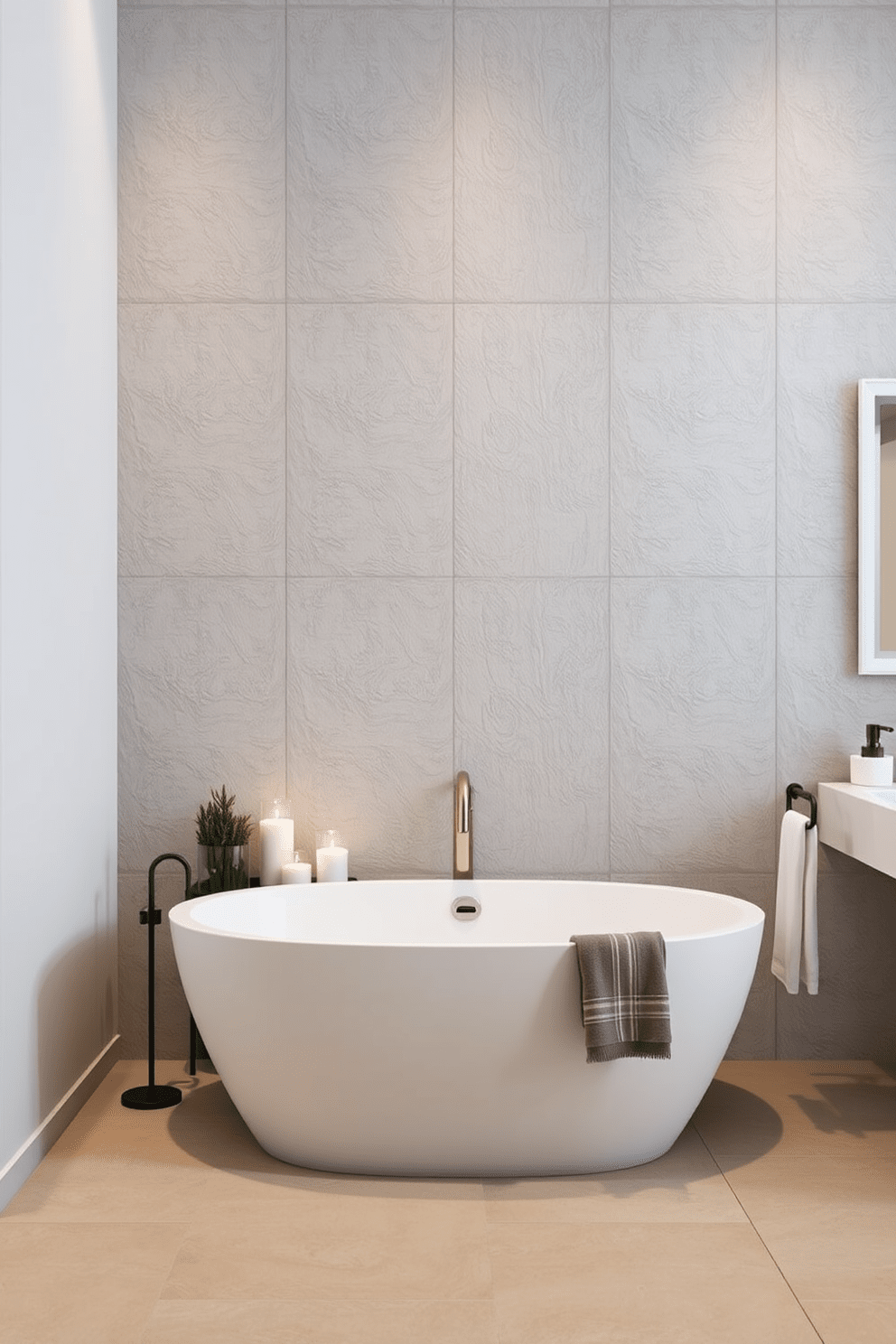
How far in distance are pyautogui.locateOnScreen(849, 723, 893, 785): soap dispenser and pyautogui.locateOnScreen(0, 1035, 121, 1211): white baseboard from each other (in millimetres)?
2124

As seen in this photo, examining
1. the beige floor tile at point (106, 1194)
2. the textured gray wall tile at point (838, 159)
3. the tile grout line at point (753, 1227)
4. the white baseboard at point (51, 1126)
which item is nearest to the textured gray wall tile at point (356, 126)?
the textured gray wall tile at point (838, 159)

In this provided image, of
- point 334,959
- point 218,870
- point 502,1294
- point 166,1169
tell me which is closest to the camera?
point 502,1294

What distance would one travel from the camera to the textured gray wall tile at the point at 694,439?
3.33 m

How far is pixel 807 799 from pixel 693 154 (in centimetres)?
181

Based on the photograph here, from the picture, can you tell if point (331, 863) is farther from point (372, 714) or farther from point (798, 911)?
point (798, 911)

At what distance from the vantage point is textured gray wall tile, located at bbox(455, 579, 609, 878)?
333 cm

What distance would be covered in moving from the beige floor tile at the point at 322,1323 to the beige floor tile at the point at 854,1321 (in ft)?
1.75

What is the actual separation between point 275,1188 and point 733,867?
1.55 meters

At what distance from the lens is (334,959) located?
2.39 meters

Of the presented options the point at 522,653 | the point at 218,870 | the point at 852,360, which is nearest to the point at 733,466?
the point at 852,360

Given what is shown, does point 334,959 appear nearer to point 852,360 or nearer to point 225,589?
point 225,589

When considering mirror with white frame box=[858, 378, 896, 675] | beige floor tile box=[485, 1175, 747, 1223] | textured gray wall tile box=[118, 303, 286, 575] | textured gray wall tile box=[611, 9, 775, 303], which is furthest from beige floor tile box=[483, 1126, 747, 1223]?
textured gray wall tile box=[611, 9, 775, 303]

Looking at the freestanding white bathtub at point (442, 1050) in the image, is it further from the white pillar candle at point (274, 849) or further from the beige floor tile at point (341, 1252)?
the white pillar candle at point (274, 849)

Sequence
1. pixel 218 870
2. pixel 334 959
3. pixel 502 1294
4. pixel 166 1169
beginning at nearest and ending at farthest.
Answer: pixel 502 1294
pixel 334 959
pixel 166 1169
pixel 218 870
